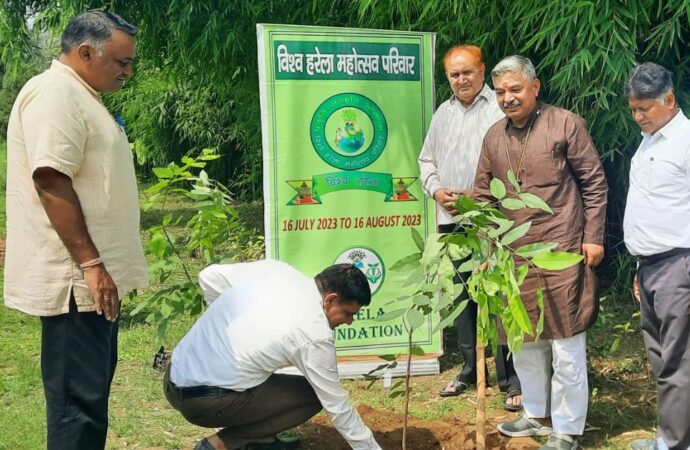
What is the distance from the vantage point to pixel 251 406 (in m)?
3.18

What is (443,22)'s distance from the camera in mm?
5508

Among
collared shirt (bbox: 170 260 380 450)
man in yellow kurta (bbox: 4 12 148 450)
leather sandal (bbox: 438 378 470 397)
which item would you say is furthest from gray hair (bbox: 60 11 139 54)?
leather sandal (bbox: 438 378 470 397)

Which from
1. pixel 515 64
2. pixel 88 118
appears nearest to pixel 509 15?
pixel 515 64

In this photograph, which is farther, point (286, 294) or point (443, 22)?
point (443, 22)

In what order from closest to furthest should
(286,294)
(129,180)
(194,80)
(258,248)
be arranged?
(129,180)
(286,294)
(258,248)
(194,80)

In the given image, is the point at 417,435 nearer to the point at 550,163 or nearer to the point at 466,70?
the point at 550,163

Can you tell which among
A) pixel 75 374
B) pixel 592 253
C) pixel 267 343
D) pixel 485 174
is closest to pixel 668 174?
pixel 592 253

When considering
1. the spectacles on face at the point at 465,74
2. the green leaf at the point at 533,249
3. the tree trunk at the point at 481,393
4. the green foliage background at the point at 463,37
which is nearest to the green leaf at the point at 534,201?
the green leaf at the point at 533,249

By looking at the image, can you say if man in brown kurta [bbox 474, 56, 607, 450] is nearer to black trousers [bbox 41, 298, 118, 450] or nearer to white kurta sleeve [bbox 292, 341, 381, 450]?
white kurta sleeve [bbox 292, 341, 381, 450]

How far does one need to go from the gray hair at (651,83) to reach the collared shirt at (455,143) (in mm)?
1030

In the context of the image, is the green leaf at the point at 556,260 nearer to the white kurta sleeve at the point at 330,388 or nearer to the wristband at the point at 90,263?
the white kurta sleeve at the point at 330,388

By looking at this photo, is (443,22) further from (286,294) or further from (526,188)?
(286,294)

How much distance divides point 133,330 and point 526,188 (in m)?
3.33

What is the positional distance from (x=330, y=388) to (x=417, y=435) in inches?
36.7
